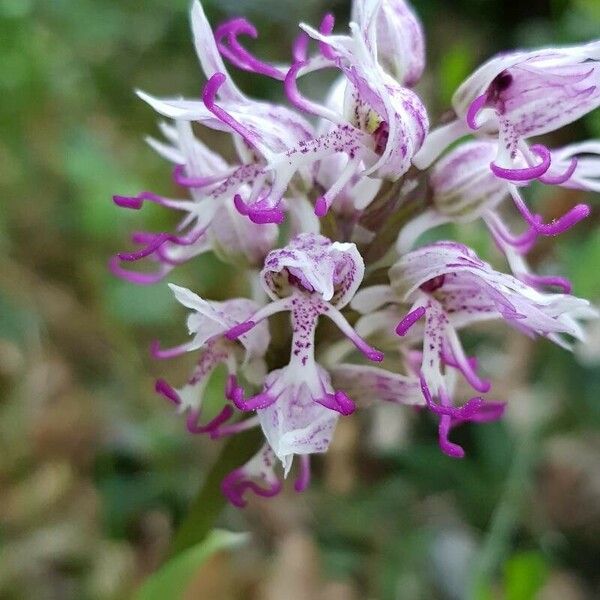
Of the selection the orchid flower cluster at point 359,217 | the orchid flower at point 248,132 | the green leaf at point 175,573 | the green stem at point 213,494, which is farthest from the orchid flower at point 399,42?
the green leaf at point 175,573

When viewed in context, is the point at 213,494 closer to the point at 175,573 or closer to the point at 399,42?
the point at 175,573

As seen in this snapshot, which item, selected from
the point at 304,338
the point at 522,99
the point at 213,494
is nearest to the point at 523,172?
the point at 522,99

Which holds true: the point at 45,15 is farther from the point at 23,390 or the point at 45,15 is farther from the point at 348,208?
the point at 348,208

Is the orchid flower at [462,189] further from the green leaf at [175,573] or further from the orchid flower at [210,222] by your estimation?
the green leaf at [175,573]

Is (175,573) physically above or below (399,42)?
below

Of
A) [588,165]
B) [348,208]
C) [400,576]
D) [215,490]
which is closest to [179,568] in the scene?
[215,490]

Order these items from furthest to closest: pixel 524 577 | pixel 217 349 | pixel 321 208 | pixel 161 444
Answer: pixel 161 444
pixel 524 577
pixel 217 349
pixel 321 208
